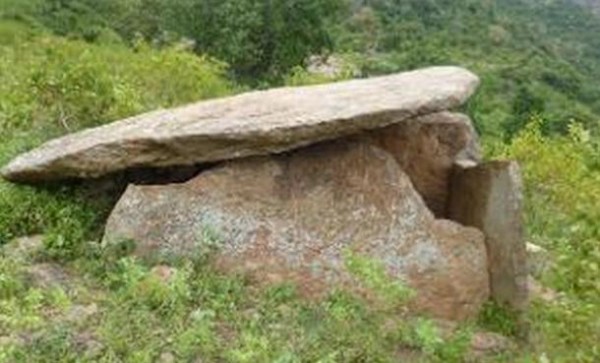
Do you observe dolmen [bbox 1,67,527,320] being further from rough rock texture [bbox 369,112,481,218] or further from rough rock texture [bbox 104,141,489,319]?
rough rock texture [bbox 369,112,481,218]

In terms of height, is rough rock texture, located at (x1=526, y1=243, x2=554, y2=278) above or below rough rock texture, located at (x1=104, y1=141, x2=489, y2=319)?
below

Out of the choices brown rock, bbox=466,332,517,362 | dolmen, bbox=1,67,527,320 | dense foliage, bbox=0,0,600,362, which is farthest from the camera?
dolmen, bbox=1,67,527,320

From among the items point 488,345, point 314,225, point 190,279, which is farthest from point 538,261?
point 190,279

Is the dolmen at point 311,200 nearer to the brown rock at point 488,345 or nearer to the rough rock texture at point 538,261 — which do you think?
the brown rock at point 488,345

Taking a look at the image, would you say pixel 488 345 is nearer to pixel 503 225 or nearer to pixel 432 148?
pixel 503 225

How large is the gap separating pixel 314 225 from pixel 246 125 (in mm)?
1310

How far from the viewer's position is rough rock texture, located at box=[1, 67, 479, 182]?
1120 centimetres

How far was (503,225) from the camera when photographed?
11.8m

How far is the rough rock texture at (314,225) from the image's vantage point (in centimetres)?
1155

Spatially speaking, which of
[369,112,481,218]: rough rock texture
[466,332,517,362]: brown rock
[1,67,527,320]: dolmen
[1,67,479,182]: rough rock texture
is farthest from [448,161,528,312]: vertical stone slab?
[1,67,479,182]: rough rock texture

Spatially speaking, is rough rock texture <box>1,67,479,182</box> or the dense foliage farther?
rough rock texture <box>1,67,479,182</box>

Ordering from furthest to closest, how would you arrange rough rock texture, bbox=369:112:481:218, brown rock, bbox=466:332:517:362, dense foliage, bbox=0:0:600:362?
rough rock texture, bbox=369:112:481:218, brown rock, bbox=466:332:517:362, dense foliage, bbox=0:0:600:362

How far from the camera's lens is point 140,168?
12.5m

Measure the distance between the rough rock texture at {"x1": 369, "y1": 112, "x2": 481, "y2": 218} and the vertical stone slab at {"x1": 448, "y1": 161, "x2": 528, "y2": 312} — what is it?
710mm
